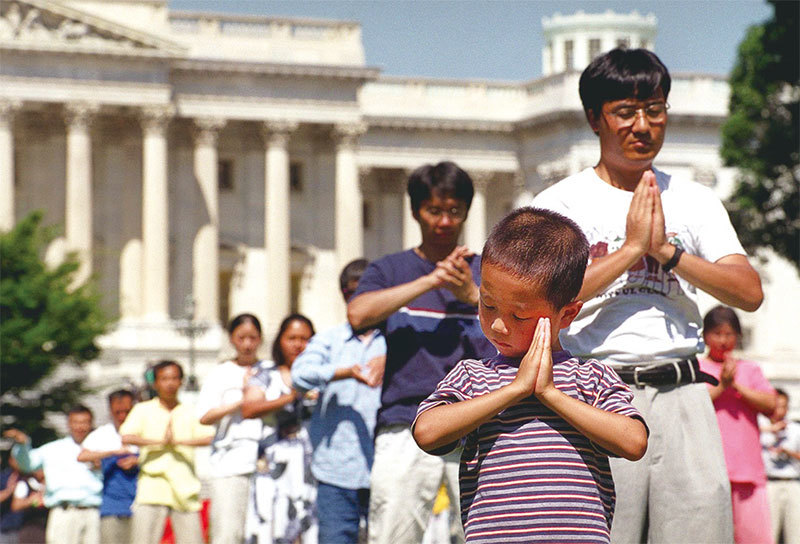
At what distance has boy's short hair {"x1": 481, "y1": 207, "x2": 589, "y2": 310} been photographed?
5797 mm

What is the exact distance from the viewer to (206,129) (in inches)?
2402

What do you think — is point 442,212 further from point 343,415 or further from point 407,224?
point 407,224

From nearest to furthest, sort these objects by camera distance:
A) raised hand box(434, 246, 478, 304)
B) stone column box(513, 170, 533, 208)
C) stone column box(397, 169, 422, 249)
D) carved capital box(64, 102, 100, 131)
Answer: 1. raised hand box(434, 246, 478, 304)
2. carved capital box(64, 102, 100, 131)
3. stone column box(397, 169, 422, 249)
4. stone column box(513, 170, 533, 208)

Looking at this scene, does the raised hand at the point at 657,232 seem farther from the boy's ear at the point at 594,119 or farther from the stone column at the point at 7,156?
the stone column at the point at 7,156

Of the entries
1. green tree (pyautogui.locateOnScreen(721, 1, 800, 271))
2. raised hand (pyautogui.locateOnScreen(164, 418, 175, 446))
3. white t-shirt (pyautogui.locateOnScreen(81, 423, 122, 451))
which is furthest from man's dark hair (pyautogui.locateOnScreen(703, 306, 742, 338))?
green tree (pyautogui.locateOnScreen(721, 1, 800, 271))

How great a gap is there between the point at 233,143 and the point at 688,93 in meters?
18.1

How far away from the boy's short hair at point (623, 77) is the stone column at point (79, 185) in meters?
49.2

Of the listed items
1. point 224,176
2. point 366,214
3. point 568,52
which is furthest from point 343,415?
point 568,52

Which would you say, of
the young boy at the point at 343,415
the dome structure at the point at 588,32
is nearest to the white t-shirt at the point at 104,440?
the young boy at the point at 343,415

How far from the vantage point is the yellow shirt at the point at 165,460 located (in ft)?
46.3

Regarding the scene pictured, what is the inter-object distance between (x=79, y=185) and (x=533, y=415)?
5191 centimetres

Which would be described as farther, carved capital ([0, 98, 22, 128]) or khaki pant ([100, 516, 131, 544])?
carved capital ([0, 98, 22, 128])

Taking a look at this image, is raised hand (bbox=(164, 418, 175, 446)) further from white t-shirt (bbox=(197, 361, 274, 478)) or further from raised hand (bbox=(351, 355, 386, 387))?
raised hand (bbox=(351, 355, 386, 387))

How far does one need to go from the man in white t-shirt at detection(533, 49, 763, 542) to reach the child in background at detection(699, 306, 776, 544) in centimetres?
395
